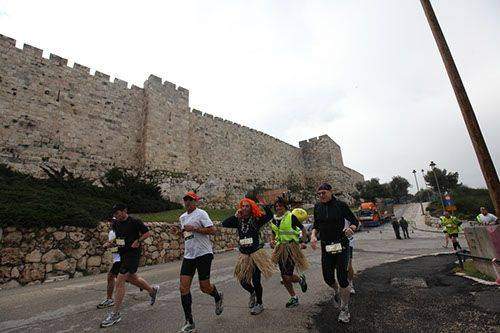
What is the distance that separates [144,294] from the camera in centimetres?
589

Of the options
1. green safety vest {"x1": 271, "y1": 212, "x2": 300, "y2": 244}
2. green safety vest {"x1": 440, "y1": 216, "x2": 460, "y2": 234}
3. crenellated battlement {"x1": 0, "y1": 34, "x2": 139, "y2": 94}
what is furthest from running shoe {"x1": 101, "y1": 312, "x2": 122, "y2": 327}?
crenellated battlement {"x1": 0, "y1": 34, "x2": 139, "y2": 94}

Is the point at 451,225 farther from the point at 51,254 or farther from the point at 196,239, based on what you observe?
the point at 51,254

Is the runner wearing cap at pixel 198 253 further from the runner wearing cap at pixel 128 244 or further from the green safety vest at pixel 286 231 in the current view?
the green safety vest at pixel 286 231

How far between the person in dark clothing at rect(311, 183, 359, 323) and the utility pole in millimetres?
3196

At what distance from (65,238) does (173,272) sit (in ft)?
11.5

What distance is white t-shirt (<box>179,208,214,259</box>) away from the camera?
4023 millimetres

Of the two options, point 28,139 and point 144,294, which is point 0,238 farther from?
point 28,139

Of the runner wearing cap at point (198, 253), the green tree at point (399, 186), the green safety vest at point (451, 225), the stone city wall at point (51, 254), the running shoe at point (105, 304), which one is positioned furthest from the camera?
the green tree at point (399, 186)

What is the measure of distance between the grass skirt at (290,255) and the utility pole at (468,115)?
3.65 m

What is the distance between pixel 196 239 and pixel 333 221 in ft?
6.44

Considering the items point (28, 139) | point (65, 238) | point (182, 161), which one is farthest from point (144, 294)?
point (182, 161)

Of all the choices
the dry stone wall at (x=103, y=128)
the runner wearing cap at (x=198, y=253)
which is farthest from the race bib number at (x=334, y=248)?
the dry stone wall at (x=103, y=128)

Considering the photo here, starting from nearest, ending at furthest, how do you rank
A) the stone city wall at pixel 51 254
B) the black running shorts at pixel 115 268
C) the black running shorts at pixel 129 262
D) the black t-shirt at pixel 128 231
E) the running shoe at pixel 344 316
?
the running shoe at pixel 344 316
the black running shorts at pixel 129 262
the black t-shirt at pixel 128 231
the black running shorts at pixel 115 268
the stone city wall at pixel 51 254

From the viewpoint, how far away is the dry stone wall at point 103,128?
1388 centimetres
